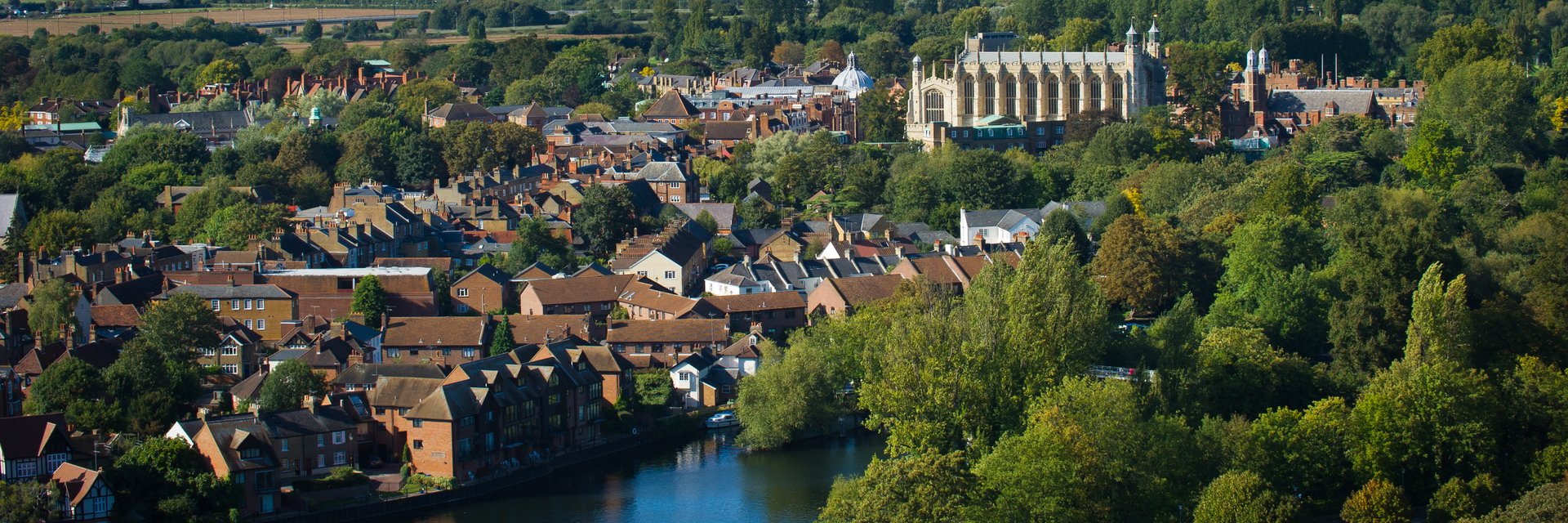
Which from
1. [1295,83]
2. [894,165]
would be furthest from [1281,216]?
[1295,83]

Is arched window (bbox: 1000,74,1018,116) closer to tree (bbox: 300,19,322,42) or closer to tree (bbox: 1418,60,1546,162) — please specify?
tree (bbox: 1418,60,1546,162)

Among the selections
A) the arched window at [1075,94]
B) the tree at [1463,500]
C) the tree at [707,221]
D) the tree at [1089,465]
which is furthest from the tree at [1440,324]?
the arched window at [1075,94]

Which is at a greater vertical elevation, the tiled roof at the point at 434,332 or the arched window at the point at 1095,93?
the arched window at the point at 1095,93

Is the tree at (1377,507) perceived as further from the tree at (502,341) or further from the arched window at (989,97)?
the arched window at (989,97)

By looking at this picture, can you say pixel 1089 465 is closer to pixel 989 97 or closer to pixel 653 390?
pixel 653 390

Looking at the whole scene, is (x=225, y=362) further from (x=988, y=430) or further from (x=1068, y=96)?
(x=1068, y=96)

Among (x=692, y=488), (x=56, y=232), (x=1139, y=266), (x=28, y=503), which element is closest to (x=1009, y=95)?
(x=1139, y=266)
